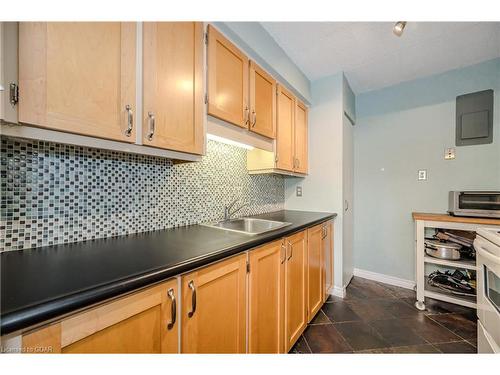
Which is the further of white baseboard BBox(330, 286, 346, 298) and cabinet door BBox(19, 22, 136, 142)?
white baseboard BBox(330, 286, 346, 298)

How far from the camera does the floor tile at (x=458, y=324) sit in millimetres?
1680

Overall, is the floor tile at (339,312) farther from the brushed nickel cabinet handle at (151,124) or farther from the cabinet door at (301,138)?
the brushed nickel cabinet handle at (151,124)

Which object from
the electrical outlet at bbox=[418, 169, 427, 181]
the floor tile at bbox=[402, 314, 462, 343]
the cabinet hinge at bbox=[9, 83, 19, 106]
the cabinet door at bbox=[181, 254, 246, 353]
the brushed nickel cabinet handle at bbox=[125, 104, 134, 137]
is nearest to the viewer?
the cabinet hinge at bbox=[9, 83, 19, 106]

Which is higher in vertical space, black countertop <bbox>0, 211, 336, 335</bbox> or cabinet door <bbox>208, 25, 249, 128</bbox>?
cabinet door <bbox>208, 25, 249, 128</bbox>

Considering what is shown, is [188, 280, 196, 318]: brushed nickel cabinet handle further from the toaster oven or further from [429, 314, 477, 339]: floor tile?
the toaster oven

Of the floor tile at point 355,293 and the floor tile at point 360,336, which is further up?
the floor tile at point 360,336

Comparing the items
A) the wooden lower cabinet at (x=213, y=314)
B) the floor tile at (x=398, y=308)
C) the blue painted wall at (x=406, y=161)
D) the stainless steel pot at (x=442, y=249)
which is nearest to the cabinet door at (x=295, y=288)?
the wooden lower cabinet at (x=213, y=314)

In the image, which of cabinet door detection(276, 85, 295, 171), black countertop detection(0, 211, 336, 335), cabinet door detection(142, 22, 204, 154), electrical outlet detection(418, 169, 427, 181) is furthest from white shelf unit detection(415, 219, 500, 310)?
cabinet door detection(142, 22, 204, 154)

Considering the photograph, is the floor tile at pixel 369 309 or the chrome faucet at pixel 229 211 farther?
the floor tile at pixel 369 309

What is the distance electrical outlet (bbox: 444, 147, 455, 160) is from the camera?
7.45 feet

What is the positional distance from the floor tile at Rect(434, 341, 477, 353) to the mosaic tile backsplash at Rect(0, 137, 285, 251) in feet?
6.44

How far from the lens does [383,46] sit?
1.93 m
